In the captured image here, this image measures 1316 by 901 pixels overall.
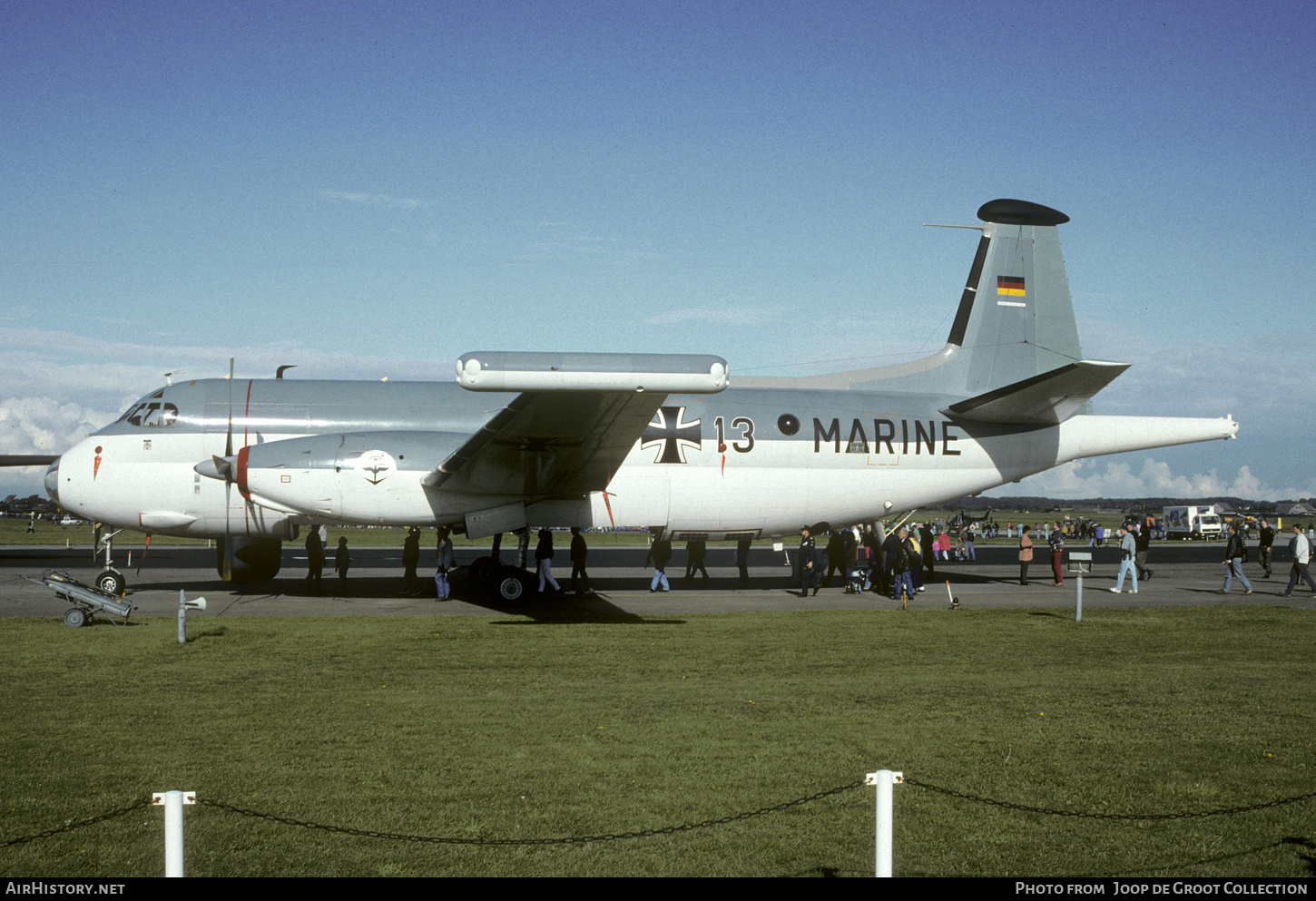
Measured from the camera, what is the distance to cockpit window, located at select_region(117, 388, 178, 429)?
2156 cm

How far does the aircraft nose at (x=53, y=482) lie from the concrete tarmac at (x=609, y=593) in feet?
7.67

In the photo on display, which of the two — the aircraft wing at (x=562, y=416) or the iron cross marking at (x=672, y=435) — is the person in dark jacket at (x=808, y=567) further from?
the aircraft wing at (x=562, y=416)

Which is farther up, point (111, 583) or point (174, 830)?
point (174, 830)

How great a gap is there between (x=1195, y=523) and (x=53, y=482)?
77005mm

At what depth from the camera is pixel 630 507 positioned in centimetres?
2177

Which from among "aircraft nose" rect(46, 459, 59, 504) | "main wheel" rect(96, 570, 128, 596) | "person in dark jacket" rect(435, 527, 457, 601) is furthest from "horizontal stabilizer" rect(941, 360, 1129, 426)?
"aircraft nose" rect(46, 459, 59, 504)

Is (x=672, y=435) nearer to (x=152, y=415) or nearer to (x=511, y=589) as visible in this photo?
(x=511, y=589)

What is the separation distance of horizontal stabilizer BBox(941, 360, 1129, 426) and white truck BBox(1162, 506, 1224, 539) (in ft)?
196

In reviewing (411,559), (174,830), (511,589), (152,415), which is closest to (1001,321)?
(511,589)

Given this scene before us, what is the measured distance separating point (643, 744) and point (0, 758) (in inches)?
229

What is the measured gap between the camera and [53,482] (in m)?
21.4

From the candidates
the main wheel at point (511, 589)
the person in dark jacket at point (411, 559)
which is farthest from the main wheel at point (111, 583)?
the main wheel at point (511, 589)
